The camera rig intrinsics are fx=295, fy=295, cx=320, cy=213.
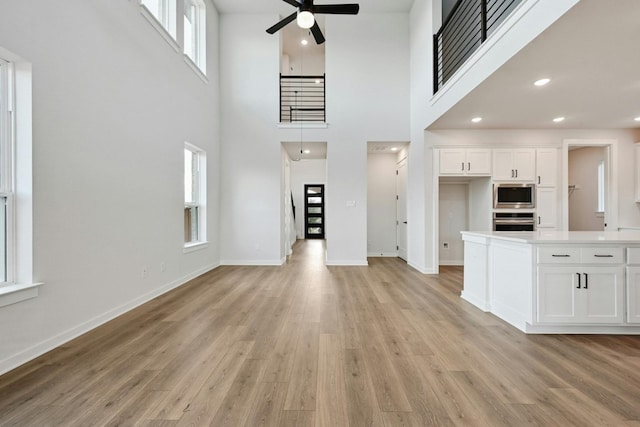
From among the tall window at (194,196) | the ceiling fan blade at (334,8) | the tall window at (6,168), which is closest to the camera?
the tall window at (6,168)

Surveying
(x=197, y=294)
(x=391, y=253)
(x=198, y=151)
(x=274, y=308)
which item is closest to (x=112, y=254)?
(x=197, y=294)

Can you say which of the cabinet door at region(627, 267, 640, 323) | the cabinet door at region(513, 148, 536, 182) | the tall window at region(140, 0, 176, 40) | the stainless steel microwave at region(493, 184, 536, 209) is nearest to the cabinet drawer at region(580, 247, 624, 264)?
the cabinet door at region(627, 267, 640, 323)

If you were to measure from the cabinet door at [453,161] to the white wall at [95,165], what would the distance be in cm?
437

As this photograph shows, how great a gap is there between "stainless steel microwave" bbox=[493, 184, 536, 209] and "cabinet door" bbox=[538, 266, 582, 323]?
278cm

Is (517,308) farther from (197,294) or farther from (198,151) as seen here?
(198,151)

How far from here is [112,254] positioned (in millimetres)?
2984

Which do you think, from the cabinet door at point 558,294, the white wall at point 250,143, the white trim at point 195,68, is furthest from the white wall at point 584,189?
the white trim at point 195,68

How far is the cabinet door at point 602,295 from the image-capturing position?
2576 millimetres

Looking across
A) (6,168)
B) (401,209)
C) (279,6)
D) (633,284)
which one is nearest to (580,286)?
(633,284)

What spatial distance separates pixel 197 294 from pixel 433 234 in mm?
3955

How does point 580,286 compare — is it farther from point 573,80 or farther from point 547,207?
point 547,207

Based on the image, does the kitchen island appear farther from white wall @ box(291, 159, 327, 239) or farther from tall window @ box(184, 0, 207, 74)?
white wall @ box(291, 159, 327, 239)

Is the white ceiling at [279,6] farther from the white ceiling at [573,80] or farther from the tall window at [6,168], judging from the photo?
the tall window at [6,168]

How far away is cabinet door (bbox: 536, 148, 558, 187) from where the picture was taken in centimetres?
512
